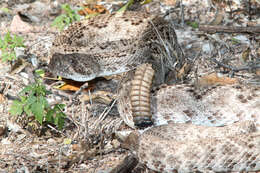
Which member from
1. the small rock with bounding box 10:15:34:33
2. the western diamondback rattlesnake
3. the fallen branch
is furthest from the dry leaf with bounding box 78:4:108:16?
the fallen branch

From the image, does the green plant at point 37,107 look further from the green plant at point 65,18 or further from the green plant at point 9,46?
the green plant at point 65,18

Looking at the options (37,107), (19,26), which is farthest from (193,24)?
(37,107)

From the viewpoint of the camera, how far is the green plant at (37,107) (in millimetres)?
3847

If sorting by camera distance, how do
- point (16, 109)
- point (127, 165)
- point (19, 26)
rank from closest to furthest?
point (127, 165) < point (16, 109) < point (19, 26)

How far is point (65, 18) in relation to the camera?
622cm

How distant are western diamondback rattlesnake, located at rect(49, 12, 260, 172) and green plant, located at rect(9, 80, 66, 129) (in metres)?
0.70

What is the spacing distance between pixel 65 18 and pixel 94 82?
1.57 meters

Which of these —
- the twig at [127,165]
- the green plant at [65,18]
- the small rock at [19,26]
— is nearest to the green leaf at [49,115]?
the twig at [127,165]

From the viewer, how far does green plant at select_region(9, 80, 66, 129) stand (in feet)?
12.6

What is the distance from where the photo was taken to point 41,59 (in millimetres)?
5680

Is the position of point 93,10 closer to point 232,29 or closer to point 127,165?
point 232,29

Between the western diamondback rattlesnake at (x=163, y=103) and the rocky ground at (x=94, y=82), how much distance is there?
0.28 meters

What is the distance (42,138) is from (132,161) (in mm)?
1081

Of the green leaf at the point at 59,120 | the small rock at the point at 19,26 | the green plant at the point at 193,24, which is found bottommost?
the green leaf at the point at 59,120
